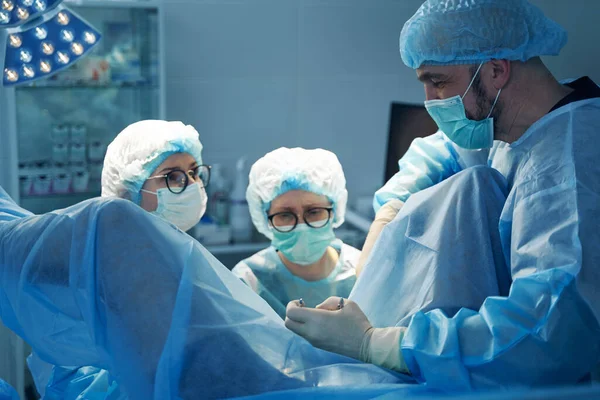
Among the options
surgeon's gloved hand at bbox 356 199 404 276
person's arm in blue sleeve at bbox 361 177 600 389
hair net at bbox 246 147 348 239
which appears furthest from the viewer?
hair net at bbox 246 147 348 239

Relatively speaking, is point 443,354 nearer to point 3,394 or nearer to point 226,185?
point 3,394

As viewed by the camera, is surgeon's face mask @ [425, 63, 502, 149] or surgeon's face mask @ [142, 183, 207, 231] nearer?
surgeon's face mask @ [425, 63, 502, 149]

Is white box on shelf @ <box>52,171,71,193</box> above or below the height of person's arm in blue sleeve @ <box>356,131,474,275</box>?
below

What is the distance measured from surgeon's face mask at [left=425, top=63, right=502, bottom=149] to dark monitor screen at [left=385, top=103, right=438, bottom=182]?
1.45 meters

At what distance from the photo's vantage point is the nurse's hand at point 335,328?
1339 mm

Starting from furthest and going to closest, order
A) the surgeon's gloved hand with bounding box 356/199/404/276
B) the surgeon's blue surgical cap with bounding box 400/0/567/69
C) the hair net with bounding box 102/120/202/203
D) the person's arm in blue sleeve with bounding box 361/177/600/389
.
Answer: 1. the hair net with bounding box 102/120/202/203
2. the surgeon's gloved hand with bounding box 356/199/404/276
3. the surgeon's blue surgical cap with bounding box 400/0/567/69
4. the person's arm in blue sleeve with bounding box 361/177/600/389

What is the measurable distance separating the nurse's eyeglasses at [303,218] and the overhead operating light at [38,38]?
31.6 inches

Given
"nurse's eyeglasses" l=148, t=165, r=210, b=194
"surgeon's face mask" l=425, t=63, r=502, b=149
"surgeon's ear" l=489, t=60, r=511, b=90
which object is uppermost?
"surgeon's ear" l=489, t=60, r=511, b=90

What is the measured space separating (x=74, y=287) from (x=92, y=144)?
2239 mm

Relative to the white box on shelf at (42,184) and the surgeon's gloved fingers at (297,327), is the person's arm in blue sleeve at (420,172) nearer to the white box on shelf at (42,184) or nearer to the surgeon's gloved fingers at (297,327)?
the surgeon's gloved fingers at (297,327)

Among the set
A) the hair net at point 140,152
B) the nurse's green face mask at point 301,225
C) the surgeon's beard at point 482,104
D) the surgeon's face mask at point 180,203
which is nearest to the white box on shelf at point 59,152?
the hair net at point 140,152

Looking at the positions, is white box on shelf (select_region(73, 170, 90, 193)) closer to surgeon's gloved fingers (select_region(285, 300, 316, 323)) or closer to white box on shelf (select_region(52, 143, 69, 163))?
white box on shelf (select_region(52, 143, 69, 163))

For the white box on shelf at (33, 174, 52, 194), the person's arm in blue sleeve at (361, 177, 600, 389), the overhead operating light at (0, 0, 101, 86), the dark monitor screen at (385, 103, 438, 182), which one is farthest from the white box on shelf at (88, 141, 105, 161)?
the person's arm in blue sleeve at (361, 177, 600, 389)

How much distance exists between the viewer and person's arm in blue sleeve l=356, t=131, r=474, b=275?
6.34 ft
